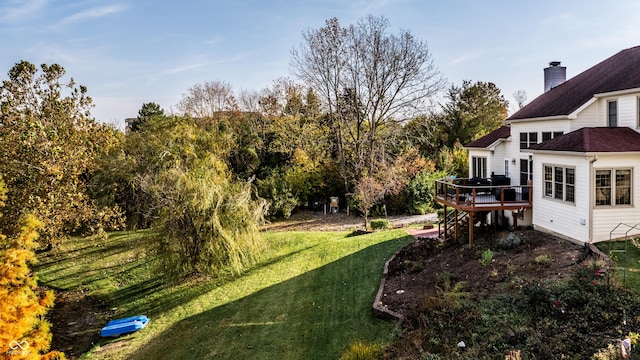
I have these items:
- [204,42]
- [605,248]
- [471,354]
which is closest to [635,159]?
[605,248]

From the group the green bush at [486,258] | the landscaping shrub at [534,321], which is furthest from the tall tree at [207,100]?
the landscaping shrub at [534,321]

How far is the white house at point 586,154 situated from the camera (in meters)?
11.9

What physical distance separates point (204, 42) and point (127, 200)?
13040 millimetres

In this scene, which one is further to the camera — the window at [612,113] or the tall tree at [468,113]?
the tall tree at [468,113]

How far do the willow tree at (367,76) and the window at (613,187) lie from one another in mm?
17629

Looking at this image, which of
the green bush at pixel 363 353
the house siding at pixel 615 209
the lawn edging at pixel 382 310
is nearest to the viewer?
the green bush at pixel 363 353

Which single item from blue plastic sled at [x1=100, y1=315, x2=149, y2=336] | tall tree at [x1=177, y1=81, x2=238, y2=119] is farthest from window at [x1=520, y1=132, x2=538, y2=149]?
tall tree at [x1=177, y1=81, x2=238, y2=119]

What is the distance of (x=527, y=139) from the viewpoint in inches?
659

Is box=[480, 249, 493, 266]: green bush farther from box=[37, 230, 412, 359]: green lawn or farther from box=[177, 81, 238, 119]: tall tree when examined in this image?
box=[177, 81, 238, 119]: tall tree

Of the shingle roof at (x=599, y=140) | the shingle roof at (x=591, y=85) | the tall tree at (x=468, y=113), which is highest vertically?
the tall tree at (x=468, y=113)

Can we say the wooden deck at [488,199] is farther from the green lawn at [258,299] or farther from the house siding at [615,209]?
the green lawn at [258,299]

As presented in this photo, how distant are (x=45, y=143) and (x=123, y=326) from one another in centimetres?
Result: 877

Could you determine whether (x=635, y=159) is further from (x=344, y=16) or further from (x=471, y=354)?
(x=344, y=16)

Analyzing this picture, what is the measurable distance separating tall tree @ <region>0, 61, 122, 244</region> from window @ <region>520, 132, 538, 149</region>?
1950cm
